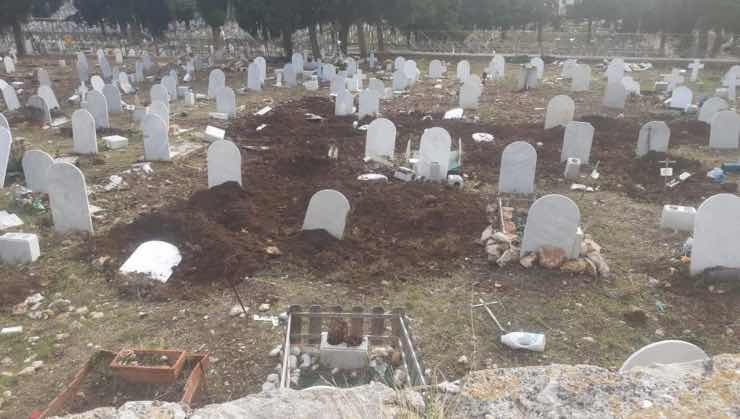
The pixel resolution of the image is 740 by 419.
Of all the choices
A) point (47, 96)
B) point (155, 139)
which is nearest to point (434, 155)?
point (155, 139)

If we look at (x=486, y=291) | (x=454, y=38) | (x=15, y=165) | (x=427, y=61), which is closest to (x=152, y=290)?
(x=486, y=291)

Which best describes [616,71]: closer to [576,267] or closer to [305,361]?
[576,267]

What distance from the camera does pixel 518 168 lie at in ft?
31.1

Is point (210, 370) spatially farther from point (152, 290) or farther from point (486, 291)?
point (486, 291)

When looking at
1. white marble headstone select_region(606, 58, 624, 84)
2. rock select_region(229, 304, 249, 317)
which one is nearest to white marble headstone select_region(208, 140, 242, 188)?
rock select_region(229, 304, 249, 317)

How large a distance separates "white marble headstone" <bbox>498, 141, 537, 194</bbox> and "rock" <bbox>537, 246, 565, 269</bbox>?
2.80 meters

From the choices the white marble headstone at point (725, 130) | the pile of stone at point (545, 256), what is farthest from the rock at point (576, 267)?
the white marble headstone at point (725, 130)

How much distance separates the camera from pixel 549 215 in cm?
681

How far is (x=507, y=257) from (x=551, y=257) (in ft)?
1.78

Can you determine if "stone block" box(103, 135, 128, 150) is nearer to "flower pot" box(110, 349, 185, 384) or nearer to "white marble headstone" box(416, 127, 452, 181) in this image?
"white marble headstone" box(416, 127, 452, 181)

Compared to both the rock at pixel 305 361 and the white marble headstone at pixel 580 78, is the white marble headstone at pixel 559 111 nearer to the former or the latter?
the white marble headstone at pixel 580 78

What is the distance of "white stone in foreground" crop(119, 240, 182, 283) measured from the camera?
262 inches

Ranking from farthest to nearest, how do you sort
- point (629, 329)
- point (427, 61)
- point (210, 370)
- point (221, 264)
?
point (427, 61)
point (221, 264)
point (629, 329)
point (210, 370)

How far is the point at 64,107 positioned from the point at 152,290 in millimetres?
13604
